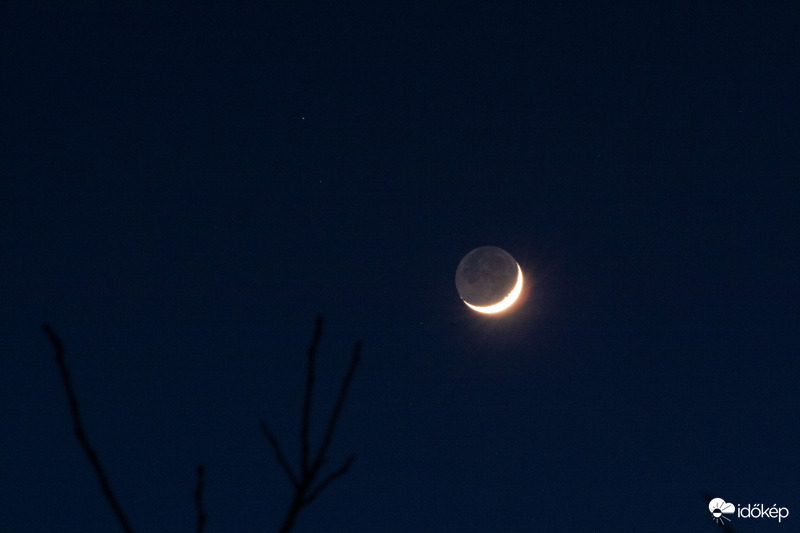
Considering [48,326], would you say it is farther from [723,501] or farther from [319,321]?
[723,501]

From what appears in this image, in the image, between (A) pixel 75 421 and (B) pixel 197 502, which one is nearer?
(A) pixel 75 421

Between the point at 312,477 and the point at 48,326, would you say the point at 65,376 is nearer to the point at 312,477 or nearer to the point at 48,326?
the point at 48,326

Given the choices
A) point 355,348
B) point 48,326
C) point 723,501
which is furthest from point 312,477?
point 723,501

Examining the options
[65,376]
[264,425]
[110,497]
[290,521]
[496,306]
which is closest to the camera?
[65,376]

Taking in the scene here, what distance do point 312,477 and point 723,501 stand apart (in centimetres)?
255

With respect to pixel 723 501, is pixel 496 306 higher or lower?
higher

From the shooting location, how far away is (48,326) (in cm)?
173

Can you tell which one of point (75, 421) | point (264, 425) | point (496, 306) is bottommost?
point (75, 421)

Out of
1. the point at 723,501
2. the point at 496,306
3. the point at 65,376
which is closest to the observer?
the point at 65,376

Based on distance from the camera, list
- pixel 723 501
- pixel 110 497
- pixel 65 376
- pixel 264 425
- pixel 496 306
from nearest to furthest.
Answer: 1. pixel 65 376
2. pixel 110 497
3. pixel 264 425
4. pixel 723 501
5. pixel 496 306

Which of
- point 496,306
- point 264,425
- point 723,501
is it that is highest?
point 496,306

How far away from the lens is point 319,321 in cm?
188

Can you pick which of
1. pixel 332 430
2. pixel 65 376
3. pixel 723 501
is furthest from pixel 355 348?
pixel 723 501

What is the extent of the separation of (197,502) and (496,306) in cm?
2695
